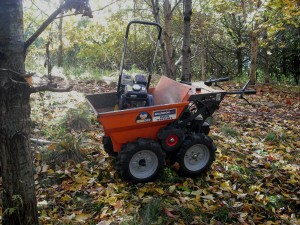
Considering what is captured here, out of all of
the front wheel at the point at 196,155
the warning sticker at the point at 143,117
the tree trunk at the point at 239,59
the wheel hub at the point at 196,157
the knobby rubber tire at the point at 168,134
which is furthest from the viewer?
the tree trunk at the point at 239,59

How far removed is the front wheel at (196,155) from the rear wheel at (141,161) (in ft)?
0.91

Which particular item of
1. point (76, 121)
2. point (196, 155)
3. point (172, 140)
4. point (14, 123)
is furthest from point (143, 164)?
point (14, 123)

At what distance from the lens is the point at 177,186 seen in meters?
3.79

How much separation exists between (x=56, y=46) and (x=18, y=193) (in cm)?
1022

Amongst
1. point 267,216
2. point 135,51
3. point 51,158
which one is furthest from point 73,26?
point 267,216

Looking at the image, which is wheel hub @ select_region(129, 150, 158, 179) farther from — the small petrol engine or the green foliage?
the green foliage

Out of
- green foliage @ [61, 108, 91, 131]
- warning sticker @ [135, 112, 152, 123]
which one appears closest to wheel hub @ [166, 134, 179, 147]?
warning sticker @ [135, 112, 152, 123]

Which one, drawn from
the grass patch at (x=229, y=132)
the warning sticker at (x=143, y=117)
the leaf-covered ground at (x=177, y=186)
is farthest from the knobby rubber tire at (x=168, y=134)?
the grass patch at (x=229, y=132)

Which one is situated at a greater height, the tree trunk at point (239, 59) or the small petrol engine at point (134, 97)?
the tree trunk at point (239, 59)

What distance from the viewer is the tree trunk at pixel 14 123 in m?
1.99

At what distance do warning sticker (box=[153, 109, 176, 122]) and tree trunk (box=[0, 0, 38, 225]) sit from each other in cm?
165

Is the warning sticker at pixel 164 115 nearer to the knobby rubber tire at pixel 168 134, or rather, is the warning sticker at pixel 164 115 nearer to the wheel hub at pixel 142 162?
the knobby rubber tire at pixel 168 134

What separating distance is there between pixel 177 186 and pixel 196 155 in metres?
0.50

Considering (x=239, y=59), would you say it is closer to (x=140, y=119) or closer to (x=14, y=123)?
(x=140, y=119)
